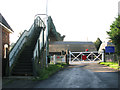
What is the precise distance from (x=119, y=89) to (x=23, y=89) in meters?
4.51

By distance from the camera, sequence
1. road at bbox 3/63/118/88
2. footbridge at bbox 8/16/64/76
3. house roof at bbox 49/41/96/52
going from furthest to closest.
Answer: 1. house roof at bbox 49/41/96/52
2. footbridge at bbox 8/16/64/76
3. road at bbox 3/63/118/88

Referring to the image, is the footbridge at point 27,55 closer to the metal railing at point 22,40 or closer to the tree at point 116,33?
the metal railing at point 22,40

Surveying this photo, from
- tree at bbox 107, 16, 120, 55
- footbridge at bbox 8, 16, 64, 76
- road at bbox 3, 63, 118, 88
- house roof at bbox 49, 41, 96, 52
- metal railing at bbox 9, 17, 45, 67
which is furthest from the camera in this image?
house roof at bbox 49, 41, 96, 52

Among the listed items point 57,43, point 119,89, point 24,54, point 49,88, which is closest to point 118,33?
point 24,54

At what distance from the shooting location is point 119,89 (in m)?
7.40

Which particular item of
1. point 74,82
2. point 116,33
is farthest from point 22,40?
point 116,33

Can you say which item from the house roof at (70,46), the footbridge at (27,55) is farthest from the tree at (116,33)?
the house roof at (70,46)

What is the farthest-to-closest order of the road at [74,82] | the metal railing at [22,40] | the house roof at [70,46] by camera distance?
the house roof at [70,46] → the metal railing at [22,40] → the road at [74,82]

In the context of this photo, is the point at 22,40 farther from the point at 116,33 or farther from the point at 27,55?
the point at 116,33

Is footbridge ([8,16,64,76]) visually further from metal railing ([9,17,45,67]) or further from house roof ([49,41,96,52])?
house roof ([49,41,96,52])

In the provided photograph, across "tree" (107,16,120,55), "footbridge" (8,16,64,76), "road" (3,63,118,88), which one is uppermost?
"tree" (107,16,120,55)

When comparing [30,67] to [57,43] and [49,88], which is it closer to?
[49,88]

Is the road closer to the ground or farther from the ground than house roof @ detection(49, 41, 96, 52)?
closer to the ground

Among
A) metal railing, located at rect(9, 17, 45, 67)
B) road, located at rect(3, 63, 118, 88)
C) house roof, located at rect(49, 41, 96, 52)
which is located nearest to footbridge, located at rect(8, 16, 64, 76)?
metal railing, located at rect(9, 17, 45, 67)
